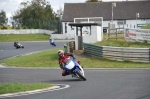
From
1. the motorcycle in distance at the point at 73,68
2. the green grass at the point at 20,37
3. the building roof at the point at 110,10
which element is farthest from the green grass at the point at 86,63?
the building roof at the point at 110,10

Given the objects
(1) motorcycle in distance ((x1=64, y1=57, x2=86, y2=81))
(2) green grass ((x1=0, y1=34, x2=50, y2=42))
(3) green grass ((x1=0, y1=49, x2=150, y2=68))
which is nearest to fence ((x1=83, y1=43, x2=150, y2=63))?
(3) green grass ((x1=0, y1=49, x2=150, y2=68))

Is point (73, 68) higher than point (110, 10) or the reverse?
the reverse

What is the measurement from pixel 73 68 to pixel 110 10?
7069 cm

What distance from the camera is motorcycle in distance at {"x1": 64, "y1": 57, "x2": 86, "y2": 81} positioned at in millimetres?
18562

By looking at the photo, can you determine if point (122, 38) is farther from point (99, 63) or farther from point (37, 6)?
point (37, 6)

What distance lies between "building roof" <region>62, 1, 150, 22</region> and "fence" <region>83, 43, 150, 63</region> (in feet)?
175

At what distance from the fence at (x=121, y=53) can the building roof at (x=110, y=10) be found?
175 feet

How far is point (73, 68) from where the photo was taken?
738 inches

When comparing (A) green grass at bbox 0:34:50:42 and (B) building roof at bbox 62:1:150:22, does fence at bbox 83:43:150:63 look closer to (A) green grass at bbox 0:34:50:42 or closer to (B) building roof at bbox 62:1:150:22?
(A) green grass at bbox 0:34:50:42

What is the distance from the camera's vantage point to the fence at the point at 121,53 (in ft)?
99.0

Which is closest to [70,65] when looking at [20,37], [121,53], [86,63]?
[86,63]

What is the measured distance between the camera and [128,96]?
1252cm

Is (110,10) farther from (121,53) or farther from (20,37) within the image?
(121,53)

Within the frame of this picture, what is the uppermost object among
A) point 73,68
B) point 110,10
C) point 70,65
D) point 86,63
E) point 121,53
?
point 110,10
